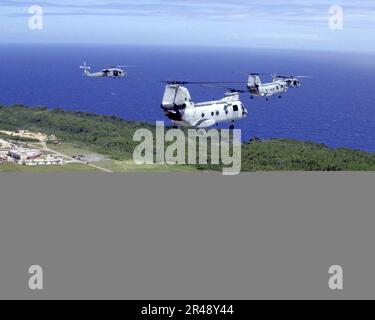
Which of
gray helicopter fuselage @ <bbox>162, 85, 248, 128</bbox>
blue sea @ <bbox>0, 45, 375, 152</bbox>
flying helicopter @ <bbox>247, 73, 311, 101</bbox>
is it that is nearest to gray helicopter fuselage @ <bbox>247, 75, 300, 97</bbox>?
flying helicopter @ <bbox>247, 73, 311, 101</bbox>

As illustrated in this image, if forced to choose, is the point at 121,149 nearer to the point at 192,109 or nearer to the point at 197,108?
the point at 197,108

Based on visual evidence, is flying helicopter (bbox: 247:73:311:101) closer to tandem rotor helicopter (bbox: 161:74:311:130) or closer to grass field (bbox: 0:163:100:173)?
tandem rotor helicopter (bbox: 161:74:311:130)

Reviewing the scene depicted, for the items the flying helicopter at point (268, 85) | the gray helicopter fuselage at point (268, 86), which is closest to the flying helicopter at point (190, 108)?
the flying helicopter at point (268, 85)

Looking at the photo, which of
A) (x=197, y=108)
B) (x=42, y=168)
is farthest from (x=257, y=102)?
(x=197, y=108)

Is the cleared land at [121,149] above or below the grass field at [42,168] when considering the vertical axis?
above

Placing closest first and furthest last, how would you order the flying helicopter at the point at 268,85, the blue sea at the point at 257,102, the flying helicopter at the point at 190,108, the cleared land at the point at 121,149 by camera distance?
the flying helicopter at the point at 190,108, the flying helicopter at the point at 268,85, the cleared land at the point at 121,149, the blue sea at the point at 257,102

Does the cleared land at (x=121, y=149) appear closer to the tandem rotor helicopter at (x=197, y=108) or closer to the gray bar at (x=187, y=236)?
the gray bar at (x=187, y=236)
